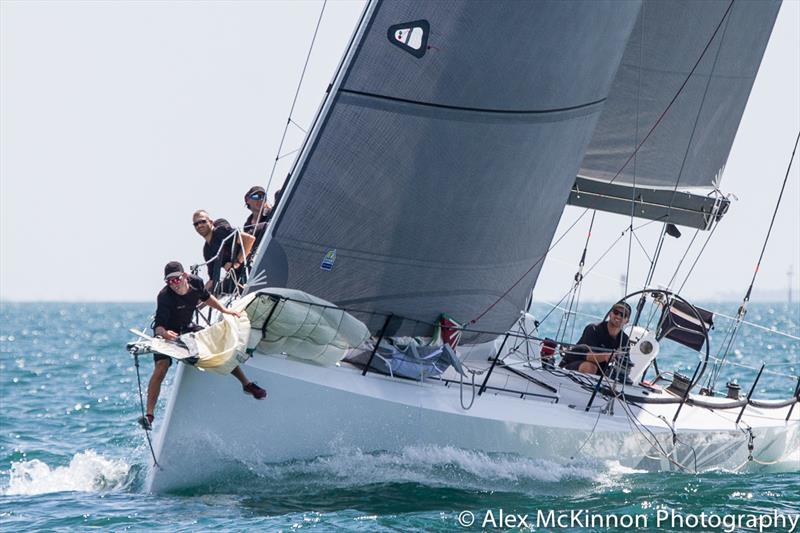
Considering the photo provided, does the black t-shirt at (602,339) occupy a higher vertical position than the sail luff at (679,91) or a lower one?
lower

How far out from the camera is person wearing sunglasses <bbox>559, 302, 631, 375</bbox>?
9.50m

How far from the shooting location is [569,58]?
8.38 meters

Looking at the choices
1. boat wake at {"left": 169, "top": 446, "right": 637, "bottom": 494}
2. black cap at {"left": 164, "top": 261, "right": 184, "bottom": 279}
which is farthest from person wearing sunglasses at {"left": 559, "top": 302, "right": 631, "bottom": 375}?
black cap at {"left": 164, "top": 261, "right": 184, "bottom": 279}

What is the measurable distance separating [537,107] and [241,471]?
327 centimetres

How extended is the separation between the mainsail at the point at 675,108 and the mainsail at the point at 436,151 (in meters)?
1.93

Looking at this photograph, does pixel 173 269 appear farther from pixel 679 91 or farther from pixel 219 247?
pixel 679 91

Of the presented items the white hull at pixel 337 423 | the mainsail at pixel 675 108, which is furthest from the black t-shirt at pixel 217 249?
the mainsail at pixel 675 108

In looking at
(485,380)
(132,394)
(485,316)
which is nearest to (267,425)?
(485,380)

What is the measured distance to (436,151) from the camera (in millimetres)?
7918

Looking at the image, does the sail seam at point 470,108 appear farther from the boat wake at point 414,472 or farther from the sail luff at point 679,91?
the boat wake at point 414,472

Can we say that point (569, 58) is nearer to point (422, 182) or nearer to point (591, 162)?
point (422, 182)

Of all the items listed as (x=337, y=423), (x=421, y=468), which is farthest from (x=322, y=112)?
(x=421, y=468)

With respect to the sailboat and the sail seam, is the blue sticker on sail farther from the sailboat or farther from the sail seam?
the sail seam

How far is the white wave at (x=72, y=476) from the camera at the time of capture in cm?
827
